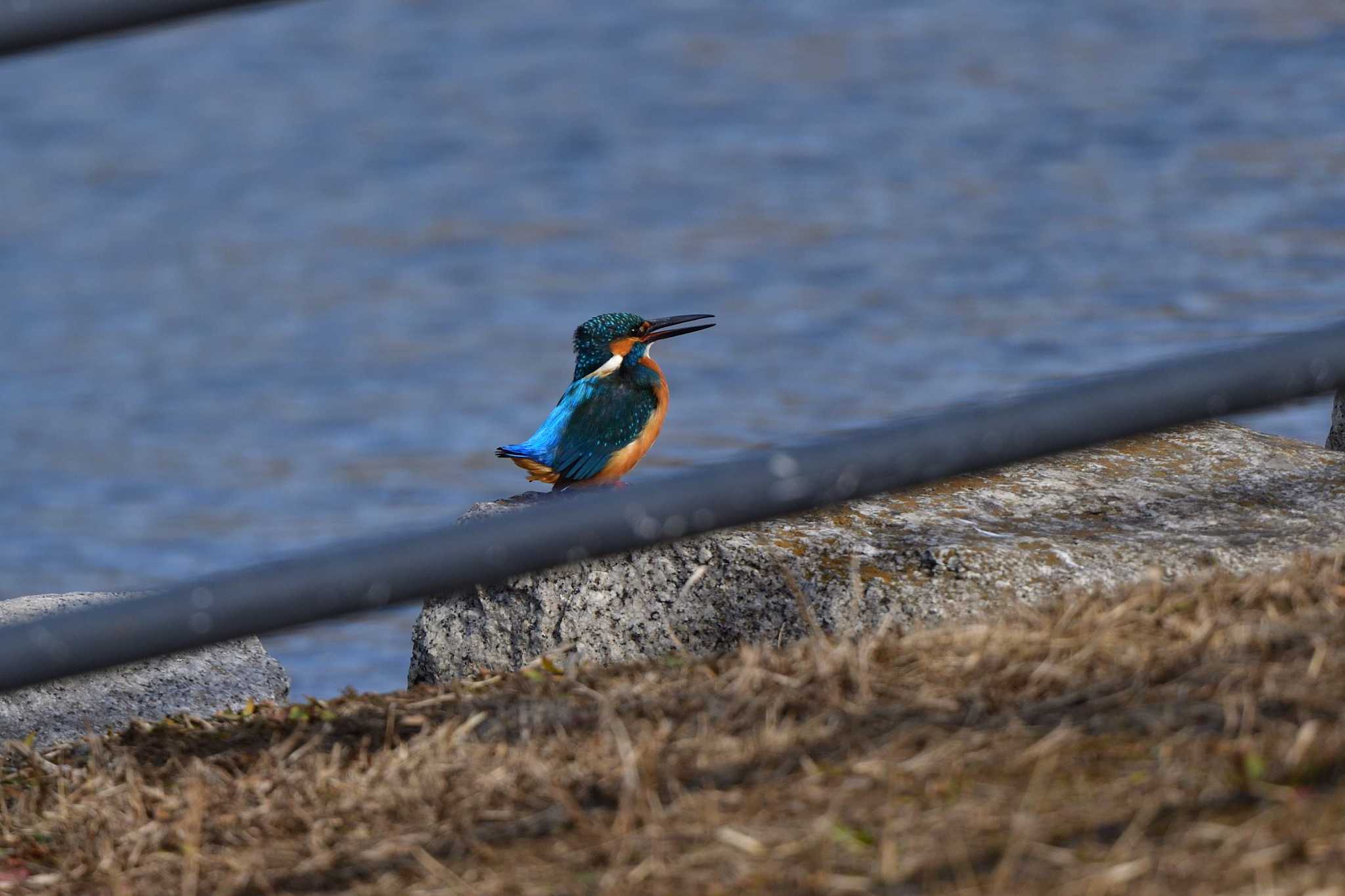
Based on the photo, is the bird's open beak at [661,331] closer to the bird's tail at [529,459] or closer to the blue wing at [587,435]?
the blue wing at [587,435]

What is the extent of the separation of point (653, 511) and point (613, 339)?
299cm

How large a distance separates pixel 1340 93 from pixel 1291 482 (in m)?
15.2

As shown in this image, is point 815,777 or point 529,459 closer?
point 815,777

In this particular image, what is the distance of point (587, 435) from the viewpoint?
A: 14.8ft

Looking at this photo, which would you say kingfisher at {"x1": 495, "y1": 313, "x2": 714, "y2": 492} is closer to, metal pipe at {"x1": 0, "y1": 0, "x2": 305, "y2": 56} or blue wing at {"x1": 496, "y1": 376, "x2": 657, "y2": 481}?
blue wing at {"x1": 496, "y1": 376, "x2": 657, "y2": 481}

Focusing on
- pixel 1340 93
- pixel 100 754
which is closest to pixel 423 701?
pixel 100 754

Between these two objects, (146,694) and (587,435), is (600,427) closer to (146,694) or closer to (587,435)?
(587,435)

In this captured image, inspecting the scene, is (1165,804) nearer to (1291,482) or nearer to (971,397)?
(1291,482)

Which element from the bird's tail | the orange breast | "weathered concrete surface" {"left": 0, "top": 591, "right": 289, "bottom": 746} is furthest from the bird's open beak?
"weathered concrete surface" {"left": 0, "top": 591, "right": 289, "bottom": 746}

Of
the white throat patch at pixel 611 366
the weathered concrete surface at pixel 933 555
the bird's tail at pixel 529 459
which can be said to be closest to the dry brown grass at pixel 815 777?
the weathered concrete surface at pixel 933 555

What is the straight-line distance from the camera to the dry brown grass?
188 cm

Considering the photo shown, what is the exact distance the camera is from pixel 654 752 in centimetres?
225

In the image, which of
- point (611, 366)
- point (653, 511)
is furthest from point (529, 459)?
point (653, 511)

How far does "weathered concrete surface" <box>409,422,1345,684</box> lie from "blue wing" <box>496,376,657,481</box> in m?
0.71
